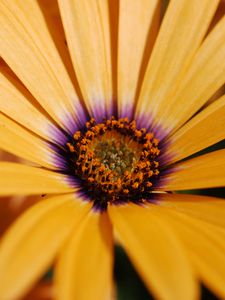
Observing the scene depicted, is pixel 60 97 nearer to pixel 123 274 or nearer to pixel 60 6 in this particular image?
pixel 60 6

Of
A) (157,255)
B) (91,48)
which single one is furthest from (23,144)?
(157,255)

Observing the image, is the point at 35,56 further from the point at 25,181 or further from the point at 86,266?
the point at 86,266

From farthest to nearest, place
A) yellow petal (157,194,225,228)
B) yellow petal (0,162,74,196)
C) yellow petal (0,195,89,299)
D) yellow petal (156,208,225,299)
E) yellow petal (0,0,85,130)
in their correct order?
yellow petal (0,0,85,130)
yellow petal (157,194,225,228)
yellow petal (0,162,74,196)
yellow petal (156,208,225,299)
yellow petal (0,195,89,299)

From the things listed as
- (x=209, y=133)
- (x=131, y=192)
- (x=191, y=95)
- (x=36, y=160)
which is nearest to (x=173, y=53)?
(x=191, y=95)

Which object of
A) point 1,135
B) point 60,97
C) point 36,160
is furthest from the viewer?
point 60,97

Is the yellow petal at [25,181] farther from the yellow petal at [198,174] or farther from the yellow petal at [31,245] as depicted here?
the yellow petal at [198,174]

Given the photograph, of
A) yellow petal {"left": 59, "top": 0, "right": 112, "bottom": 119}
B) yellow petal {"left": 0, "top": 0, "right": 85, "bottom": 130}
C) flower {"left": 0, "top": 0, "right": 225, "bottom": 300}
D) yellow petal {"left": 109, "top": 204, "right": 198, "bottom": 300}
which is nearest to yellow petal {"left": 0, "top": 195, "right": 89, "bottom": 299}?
flower {"left": 0, "top": 0, "right": 225, "bottom": 300}

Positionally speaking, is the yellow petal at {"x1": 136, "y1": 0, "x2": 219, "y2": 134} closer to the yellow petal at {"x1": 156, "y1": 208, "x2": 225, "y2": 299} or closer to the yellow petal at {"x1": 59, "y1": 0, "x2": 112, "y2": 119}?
the yellow petal at {"x1": 59, "y1": 0, "x2": 112, "y2": 119}
